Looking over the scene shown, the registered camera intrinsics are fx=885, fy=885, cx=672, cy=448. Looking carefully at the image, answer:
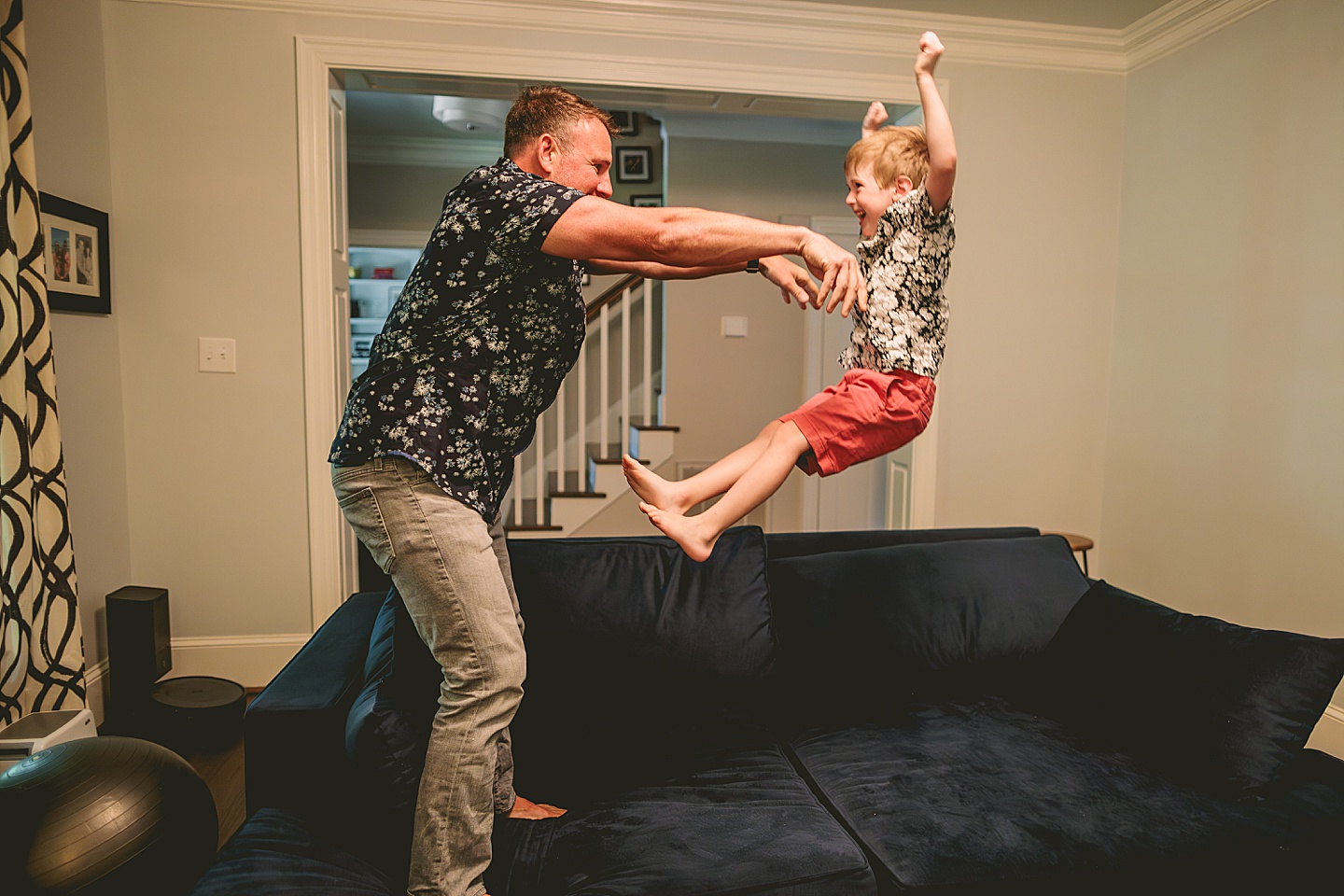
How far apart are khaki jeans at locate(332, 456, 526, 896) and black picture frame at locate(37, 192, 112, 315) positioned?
1.89 m

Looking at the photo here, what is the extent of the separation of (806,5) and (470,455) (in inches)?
113

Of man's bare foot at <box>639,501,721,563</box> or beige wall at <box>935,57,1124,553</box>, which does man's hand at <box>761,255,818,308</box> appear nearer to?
man's bare foot at <box>639,501,721,563</box>

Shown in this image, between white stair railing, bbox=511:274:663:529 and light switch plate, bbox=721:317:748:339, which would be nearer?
white stair railing, bbox=511:274:663:529

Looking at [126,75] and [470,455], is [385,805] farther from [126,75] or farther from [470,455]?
[126,75]

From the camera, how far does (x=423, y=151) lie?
20.0ft

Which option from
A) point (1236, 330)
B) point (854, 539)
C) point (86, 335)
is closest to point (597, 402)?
point (86, 335)

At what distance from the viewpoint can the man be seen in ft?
4.70

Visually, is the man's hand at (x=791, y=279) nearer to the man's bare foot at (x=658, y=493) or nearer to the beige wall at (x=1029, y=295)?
the man's bare foot at (x=658, y=493)

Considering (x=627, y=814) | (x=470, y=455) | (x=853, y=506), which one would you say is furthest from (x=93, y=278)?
(x=853, y=506)

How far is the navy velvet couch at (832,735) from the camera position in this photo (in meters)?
1.52

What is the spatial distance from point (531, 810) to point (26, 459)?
5.70ft

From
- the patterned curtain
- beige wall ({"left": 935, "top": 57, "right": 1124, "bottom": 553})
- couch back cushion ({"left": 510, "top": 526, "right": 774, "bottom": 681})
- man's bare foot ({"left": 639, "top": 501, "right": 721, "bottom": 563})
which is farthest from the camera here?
beige wall ({"left": 935, "top": 57, "right": 1124, "bottom": 553})

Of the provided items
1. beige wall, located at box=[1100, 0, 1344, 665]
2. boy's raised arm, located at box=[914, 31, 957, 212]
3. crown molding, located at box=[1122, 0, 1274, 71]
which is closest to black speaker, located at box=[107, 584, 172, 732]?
boy's raised arm, located at box=[914, 31, 957, 212]

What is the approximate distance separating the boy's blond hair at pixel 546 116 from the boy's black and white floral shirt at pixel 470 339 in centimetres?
14
